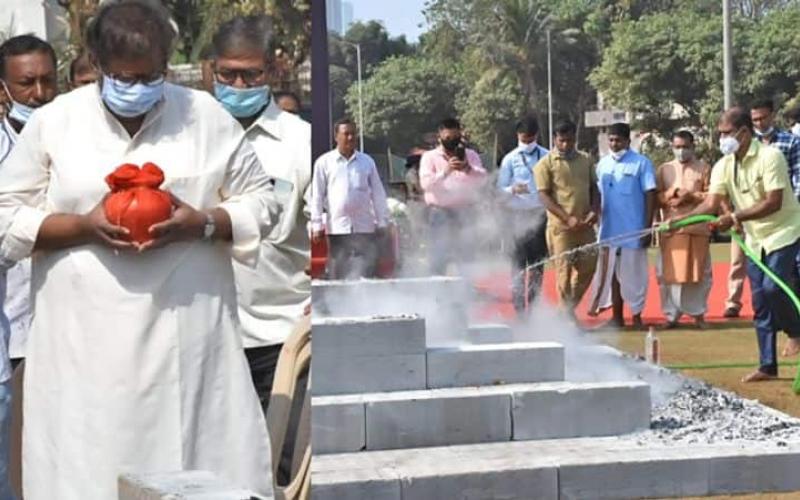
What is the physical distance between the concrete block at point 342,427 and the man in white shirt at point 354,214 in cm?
74

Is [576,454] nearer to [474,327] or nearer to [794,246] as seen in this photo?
[474,327]

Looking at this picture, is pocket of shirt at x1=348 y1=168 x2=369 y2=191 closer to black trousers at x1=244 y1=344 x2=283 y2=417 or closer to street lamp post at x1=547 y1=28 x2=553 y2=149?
street lamp post at x1=547 y1=28 x2=553 y2=149

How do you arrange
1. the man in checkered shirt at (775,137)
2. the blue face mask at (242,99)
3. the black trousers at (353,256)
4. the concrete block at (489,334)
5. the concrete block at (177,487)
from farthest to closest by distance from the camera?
the man in checkered shirt at (775,137) < the concrete block at (489,334) < the black trousers at (353,256) < the blue face mask at (242,99) < the concrete block at (177,487)

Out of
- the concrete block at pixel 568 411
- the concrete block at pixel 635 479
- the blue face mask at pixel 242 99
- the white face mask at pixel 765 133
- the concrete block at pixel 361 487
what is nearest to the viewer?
the blue face mask at pixel 242 99

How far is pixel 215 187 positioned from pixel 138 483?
0.61m

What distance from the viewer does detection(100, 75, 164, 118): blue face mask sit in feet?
9.28

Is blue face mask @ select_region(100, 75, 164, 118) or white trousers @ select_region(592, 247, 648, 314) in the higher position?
blue face mask @ select_region(100, 75, 164, 118)

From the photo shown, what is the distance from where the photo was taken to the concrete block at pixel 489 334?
765cm

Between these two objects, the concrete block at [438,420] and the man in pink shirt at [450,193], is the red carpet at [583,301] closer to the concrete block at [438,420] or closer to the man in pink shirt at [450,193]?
the man in pink shirt at [450,193]

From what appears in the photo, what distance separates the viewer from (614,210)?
10.4 meters

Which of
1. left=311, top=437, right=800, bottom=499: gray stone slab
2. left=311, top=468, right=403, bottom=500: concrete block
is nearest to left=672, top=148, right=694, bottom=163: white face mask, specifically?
left=311, top=437, right=800, bottom=499: gray stone slab

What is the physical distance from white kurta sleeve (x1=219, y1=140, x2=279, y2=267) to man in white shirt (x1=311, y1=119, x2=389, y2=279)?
111 inches

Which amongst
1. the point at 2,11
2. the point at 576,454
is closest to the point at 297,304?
the point at 2,11

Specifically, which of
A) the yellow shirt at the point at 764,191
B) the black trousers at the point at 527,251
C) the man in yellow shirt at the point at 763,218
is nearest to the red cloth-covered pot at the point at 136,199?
the man in yellow shirt at the point at 763,218
